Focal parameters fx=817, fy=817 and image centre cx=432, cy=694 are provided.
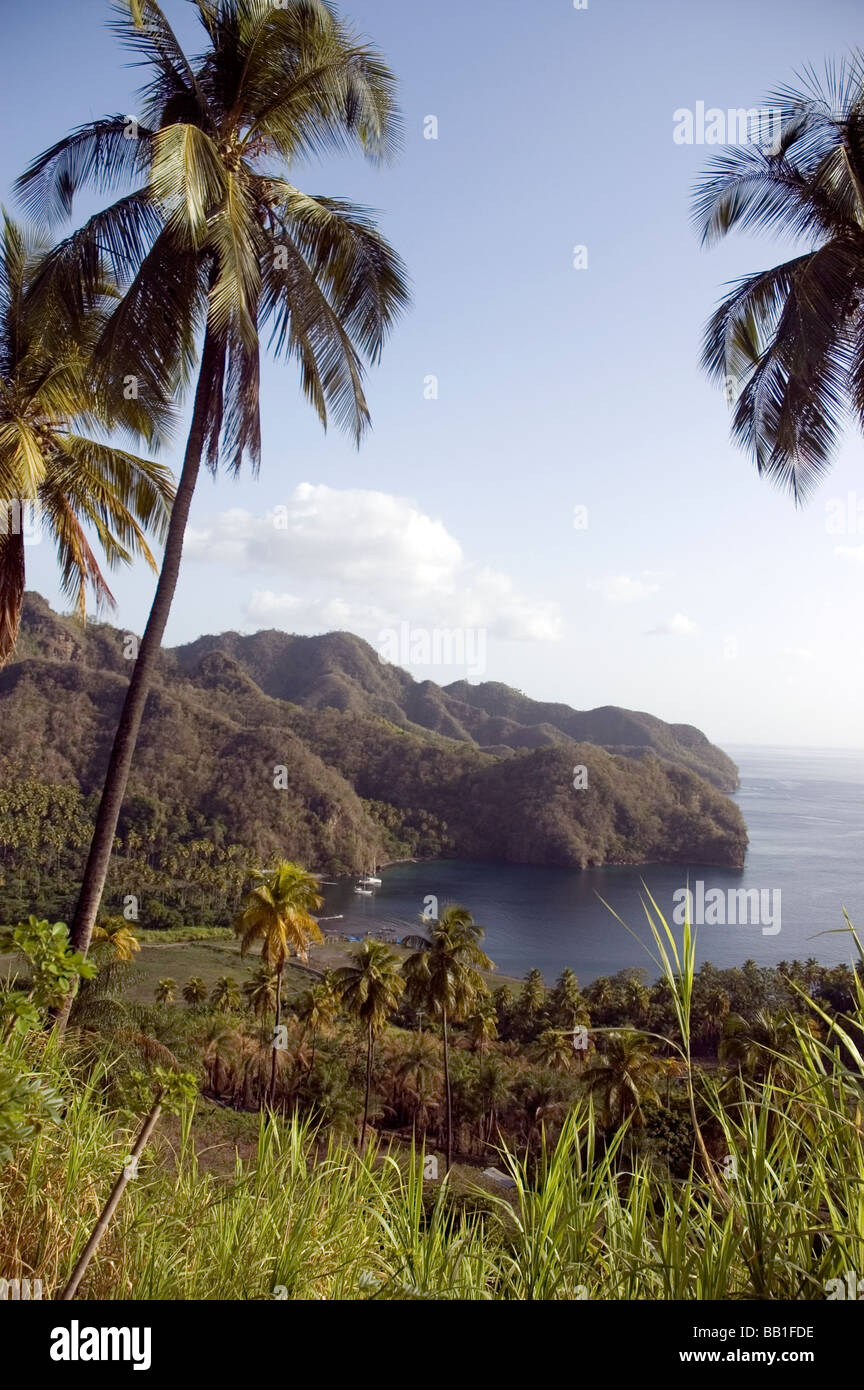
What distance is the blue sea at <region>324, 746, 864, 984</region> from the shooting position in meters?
45.1

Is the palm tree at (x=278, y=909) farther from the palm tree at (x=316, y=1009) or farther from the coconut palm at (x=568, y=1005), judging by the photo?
the coconut palm at (x=568, y=1005)

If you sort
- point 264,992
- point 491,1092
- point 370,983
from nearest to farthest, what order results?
point 370,983, point 491,1092, point 264,992

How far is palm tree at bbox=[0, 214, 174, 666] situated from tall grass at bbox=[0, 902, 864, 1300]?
5.48m

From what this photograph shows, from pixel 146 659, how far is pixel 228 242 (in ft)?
8.92

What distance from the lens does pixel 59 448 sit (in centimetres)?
745

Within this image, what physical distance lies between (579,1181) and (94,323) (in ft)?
25.1

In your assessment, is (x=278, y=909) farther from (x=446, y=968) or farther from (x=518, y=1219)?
(x=518, y=1219)

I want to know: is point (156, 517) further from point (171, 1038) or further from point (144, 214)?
point (171, 1038)

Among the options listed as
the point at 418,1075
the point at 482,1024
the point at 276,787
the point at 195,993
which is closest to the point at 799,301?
the point at 418,1075

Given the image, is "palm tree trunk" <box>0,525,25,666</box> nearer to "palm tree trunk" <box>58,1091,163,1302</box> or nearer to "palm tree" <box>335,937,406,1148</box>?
"palm tree trunk" <box>58,1091,163,1302</box>

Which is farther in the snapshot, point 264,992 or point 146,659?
point 264,992

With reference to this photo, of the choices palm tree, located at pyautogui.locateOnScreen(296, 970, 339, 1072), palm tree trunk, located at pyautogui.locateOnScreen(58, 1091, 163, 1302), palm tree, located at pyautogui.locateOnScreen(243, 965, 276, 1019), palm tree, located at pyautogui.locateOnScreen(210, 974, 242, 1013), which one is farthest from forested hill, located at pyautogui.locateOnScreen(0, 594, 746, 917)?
palm tree trunk, located at pyautogui.locateOnScreen(58, 1091, 163, 1302)

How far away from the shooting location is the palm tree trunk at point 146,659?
528 centimetres
